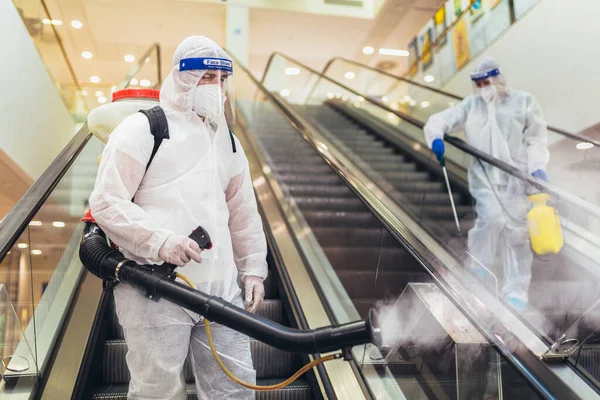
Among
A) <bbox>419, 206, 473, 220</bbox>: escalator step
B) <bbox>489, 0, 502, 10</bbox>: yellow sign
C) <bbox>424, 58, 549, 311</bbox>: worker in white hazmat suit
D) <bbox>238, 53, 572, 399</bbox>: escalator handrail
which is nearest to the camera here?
<bbox>238, 53, 572, 399</bbox>: escalator handrail

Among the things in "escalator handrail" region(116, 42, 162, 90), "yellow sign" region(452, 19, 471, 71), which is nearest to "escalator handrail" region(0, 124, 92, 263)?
"escalator handrail" region(116, 42, 162, 90)

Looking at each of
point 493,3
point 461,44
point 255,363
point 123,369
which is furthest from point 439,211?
point 461,44

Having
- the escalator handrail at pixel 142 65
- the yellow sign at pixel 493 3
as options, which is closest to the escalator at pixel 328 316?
the escalator handrail at pixel 142 65

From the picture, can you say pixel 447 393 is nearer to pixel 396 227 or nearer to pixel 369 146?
pixel 396 227

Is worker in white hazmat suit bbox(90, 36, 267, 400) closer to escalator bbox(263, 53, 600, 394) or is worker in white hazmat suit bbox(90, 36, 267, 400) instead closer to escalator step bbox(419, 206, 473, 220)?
escalator bbox(263, 53, 600, 394)

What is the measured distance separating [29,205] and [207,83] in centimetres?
99

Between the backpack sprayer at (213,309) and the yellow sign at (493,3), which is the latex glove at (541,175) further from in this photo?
the yellow sign at (493,3)

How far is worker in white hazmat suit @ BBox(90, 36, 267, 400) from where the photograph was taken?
1.68 meters

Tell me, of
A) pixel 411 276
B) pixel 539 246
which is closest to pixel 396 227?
pixel 411 276

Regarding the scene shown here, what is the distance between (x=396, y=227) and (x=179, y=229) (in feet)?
3.58

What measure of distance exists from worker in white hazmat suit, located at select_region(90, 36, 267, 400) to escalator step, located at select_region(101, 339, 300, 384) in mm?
1067

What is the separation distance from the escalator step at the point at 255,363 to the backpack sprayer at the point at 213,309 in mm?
1241

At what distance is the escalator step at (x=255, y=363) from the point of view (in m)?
2.85

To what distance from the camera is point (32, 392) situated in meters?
2.34
